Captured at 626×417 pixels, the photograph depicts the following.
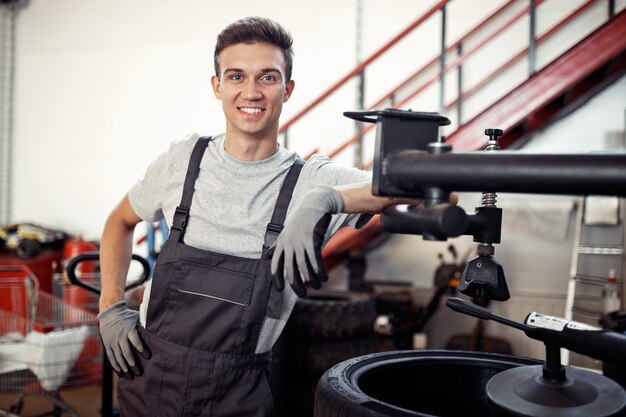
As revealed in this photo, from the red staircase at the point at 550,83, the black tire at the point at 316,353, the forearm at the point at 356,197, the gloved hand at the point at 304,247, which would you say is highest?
the red staircase at the point at 550,83

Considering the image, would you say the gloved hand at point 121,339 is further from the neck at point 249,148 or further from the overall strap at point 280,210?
the neck at point 249,148

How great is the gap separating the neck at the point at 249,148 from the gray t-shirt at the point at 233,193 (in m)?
0.02

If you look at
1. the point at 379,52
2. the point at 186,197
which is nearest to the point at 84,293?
the point at 379,52

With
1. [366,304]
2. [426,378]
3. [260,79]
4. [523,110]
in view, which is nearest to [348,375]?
[426,378]

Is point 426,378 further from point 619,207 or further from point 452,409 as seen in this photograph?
point 619,207

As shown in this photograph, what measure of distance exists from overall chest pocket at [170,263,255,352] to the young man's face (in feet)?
1.47

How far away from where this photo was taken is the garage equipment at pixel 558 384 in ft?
3.21

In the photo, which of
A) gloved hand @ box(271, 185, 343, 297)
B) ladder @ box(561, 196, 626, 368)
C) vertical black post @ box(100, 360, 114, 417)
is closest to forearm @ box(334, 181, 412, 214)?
gloved hand @ box(271, 185, 343, 297)

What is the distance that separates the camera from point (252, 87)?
1748 mm

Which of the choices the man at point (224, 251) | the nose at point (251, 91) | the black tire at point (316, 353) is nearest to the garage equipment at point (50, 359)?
the black tire at point (316, 353)

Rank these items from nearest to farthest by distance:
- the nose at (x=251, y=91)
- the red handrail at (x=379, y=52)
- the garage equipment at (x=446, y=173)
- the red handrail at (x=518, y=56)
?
1. the garage equipment at (x=446, y=173)
2. the nose at (x=251, y=91)
3. the red handrail at (x=379, y=52)
4. the red handrail at (x=518, y=56)

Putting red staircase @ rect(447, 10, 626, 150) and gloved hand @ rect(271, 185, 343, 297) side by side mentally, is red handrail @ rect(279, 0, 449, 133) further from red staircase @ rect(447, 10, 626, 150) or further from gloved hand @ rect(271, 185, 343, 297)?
gloved hand @ rect(271, 185, 343, 297)

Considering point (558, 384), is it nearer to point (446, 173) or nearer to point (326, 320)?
point (446, 173)

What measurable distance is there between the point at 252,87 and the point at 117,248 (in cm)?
79
